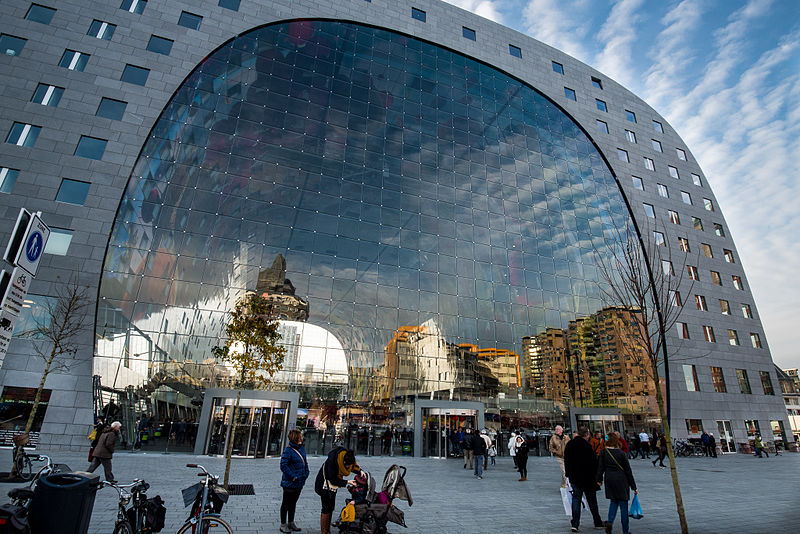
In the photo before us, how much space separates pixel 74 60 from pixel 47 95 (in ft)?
9.36

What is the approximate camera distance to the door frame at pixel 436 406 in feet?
79.6

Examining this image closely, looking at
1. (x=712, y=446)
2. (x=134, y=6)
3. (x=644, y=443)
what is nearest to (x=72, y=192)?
(x=134, y=6)

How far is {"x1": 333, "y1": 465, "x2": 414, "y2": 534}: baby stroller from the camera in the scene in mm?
6512

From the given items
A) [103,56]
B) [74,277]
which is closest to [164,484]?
[74,277]

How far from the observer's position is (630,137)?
40.7 meters

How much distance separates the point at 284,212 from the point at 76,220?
34.5ft

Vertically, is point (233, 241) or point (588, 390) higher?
point (233, 241)

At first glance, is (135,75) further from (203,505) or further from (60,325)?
(203,505)

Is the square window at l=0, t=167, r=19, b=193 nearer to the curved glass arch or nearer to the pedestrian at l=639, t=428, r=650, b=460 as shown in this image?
the curved glass arch

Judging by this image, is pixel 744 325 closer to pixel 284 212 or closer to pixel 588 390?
pixel 588 390

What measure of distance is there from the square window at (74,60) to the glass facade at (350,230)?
206 inches

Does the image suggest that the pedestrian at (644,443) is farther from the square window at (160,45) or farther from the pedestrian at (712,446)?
the square window at (160,45)

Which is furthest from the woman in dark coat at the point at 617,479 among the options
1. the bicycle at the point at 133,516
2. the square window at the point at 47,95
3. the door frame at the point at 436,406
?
the square window at the point at 47,95

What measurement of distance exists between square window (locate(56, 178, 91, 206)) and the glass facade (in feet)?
6.43
